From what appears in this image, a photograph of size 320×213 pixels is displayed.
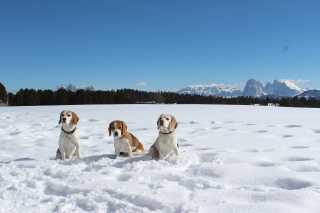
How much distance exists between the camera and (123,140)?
5051 mm

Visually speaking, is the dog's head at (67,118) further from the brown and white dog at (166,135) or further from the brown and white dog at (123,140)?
the brown and white dog at (166,135)

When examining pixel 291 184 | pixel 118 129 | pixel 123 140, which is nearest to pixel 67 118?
pixel 118 129

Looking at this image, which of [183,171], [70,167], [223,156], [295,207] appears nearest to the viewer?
[295,207]

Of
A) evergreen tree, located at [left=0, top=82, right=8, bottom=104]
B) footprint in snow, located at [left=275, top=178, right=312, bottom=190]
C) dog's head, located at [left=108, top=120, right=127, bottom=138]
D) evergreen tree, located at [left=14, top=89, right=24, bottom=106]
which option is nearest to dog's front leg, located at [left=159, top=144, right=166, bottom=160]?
dog's head, located at [left=108, top=120, right=127, bottom=138]

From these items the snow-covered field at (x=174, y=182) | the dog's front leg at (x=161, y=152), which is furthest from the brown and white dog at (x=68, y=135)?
the dog's front leg at (x=161, y=152)

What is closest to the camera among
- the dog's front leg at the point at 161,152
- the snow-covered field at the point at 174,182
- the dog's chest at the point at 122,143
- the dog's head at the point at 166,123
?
the snow-covered field at the point at 174,182

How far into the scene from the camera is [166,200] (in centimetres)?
279

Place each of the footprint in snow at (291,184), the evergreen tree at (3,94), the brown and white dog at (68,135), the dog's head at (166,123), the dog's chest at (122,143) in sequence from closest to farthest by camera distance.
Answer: the footprint in snow at (291,184), the dog's head at (166,123), the brown and white dog at (68,135), the dog's chest at (122,143), the evergreen tree at (3,94)

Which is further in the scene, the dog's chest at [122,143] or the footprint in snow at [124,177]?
the dog's chest at [122,143]

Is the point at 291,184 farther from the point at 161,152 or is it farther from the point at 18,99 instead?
the point at 18,99

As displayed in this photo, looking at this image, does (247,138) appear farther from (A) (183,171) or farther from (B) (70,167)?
(B) (70,167)

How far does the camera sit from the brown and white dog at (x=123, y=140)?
486 centimetres

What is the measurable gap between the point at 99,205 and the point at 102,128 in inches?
302

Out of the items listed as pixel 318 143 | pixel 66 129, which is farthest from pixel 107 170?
pixel 318 143
